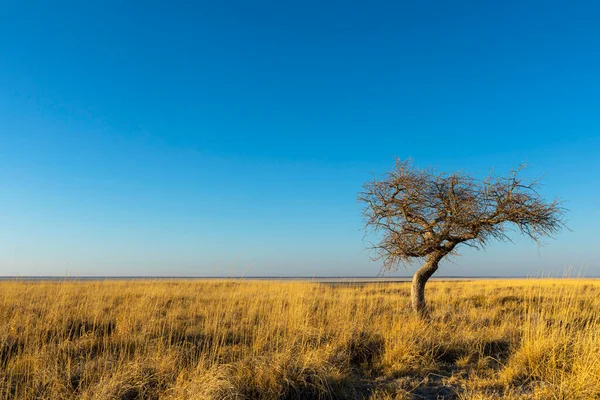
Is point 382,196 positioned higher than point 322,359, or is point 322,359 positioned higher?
point 382,196

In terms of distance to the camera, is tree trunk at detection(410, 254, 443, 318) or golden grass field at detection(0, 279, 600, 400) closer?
golden grass field at detection(0, 279, 600, 400)

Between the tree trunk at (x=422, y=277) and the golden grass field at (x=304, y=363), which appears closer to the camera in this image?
the golden grass field at (x=304, y=363)

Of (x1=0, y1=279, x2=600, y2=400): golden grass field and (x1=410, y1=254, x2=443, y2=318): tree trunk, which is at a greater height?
(x1=410, y1=254, x2=443, y2=318): tree trunk

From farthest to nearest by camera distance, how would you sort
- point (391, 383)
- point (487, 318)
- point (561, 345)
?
point (487, 318) → point (561, 345) → point (391, 383)

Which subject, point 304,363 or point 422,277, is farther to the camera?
point 422,277

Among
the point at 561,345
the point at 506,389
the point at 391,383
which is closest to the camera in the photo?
the point at 506,389

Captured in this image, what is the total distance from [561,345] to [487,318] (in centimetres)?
425

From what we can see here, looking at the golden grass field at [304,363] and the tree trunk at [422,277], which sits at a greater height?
the tree trunk at [422,277]

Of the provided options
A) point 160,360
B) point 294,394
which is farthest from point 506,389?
point 160,360

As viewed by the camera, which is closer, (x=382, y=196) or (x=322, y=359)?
(x=322, y=359)

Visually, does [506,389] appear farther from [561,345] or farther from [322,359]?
[322,359]

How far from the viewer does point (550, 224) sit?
987 cm

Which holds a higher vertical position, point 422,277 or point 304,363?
point 422,277

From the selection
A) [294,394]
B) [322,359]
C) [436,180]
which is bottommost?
[294,394]
